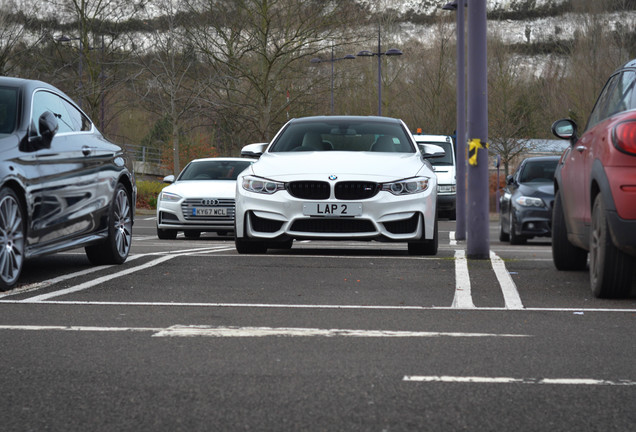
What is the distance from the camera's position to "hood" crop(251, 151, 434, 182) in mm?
10508

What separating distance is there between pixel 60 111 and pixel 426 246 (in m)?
4.05

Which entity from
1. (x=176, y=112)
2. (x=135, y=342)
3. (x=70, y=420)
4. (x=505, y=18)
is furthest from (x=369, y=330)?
(x=505, y=18)

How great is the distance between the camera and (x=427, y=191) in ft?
34.8

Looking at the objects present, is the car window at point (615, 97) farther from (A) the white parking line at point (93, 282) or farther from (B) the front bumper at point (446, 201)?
(B) the front bumper at point (446, 201)

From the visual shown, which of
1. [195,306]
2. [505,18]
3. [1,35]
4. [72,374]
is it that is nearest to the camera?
[72,374]

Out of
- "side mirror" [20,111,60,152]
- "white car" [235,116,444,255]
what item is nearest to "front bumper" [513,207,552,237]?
"white car" [235,116,444,255]

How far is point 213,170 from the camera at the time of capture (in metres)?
18.6

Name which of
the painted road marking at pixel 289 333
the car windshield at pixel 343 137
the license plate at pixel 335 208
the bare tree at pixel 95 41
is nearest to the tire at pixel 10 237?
the painted road marking at pixel 289 333

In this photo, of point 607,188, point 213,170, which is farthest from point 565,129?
point 213,170

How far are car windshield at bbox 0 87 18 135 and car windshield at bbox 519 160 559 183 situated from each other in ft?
36.1

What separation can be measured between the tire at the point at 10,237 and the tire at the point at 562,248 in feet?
15.0

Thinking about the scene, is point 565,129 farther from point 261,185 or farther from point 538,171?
point 538,171

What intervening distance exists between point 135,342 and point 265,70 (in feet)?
111

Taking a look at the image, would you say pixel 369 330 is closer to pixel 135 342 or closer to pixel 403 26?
pixel 135 342
